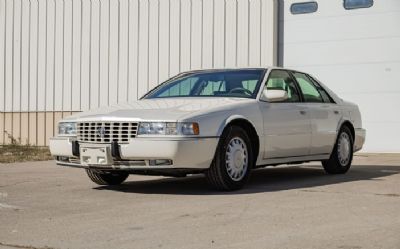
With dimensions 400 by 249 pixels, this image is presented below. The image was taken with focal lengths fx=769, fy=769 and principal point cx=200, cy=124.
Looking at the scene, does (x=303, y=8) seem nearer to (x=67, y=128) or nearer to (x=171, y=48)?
(x=171, y=48)

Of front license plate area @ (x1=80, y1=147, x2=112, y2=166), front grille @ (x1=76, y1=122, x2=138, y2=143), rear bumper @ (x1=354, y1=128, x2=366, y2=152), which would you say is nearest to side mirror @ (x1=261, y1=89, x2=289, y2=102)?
front grille @ (x1=76, y1=122, x2=138, y2=143)

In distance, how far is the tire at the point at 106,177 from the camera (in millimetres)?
8180

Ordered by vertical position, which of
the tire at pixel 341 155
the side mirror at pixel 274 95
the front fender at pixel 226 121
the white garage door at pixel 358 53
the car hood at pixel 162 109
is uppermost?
the white garage door at pixel 358 53

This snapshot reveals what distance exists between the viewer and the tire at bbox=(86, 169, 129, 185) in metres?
8.18

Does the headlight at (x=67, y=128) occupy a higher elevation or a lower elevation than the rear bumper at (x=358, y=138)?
higher

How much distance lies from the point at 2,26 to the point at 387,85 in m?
9.14

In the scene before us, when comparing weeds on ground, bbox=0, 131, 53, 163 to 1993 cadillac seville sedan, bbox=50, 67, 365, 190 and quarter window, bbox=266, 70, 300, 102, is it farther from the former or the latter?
quarter window, bbox=266, 70, 300, 102

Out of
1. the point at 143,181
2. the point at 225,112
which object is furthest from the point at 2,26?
the point at 225,112

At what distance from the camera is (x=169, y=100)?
320 inches

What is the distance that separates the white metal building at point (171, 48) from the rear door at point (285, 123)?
5566mm

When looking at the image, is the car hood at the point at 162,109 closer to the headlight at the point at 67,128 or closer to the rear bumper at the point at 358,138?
the headlight at the point at 67,128

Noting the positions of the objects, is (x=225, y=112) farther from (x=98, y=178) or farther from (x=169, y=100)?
(x=98, y=178)

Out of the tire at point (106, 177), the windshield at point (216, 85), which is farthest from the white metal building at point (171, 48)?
the tire at point (106, 177)

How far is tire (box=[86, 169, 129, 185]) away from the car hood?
2.38ft
